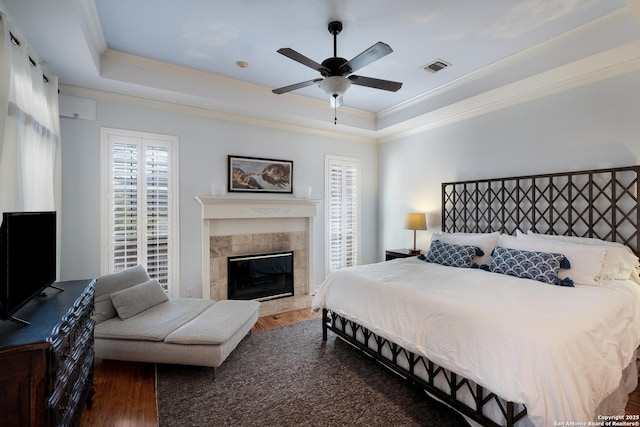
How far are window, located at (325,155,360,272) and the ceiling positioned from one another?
1816 millimetres

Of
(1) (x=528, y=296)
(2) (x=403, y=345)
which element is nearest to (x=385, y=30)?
(1) (x=528, y=296)

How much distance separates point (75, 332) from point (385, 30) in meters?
3.34

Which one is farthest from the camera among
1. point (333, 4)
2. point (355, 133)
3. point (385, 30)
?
point (355, 133)

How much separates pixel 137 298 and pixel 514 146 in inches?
183

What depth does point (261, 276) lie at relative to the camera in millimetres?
4387

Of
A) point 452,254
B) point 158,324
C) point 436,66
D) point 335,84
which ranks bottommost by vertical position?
point 158,324

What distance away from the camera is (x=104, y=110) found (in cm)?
338

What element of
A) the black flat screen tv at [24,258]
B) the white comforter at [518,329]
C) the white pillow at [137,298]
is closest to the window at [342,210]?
the white comforter at [518,329]

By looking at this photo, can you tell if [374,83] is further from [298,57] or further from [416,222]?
[416,222]

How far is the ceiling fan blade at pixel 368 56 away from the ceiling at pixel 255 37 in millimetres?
549

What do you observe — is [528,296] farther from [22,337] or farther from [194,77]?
[194,77]

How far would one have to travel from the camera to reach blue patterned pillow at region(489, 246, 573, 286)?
244cm

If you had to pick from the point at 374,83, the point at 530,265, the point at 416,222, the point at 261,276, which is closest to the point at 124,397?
the point at 261,276

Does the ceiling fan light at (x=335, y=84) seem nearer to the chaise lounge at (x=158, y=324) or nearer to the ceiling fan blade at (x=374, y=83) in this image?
the ceiling fan blade at (x=374, y=83)
